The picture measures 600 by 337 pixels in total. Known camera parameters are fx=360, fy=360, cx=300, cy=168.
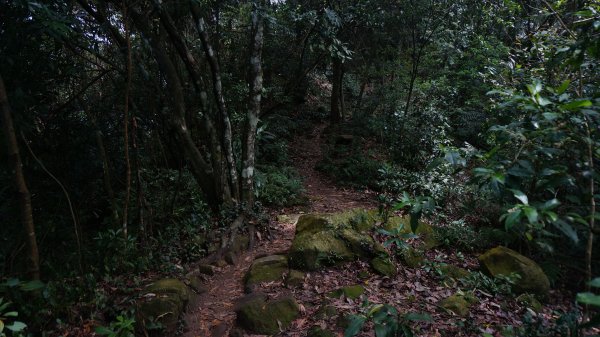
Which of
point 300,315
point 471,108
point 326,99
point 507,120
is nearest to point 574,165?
point 507,120

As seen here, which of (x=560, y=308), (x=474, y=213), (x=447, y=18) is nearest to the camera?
(x=560, y=308)

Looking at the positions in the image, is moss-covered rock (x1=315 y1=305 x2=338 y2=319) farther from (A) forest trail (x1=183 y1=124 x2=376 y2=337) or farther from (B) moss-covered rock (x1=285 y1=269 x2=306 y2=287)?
(A) forest trail (x1=183 y1=124 x2=376 y2=337)

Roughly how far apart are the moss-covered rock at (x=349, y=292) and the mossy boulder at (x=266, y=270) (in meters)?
0.88

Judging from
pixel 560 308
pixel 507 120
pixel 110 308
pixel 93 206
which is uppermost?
pixel 507 120

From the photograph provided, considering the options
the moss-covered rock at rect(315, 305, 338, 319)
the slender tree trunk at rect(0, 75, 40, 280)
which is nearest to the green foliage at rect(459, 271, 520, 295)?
the moss-covered rock at rect(315, 305, 338, 319)

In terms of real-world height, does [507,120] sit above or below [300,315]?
above

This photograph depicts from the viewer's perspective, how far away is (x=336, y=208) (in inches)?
332

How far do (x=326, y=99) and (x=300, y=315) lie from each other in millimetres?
15208

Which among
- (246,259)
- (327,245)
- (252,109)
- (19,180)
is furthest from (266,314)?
(252,109)

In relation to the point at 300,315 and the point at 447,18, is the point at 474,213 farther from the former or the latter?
the point at 447,18

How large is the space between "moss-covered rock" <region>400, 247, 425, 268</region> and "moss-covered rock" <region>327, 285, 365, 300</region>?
3.80 ft

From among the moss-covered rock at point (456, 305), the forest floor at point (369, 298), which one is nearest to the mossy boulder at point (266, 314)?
the forest floor at point (369, 298)

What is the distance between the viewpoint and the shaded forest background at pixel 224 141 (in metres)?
2.14

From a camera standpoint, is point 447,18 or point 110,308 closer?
point 110,308
